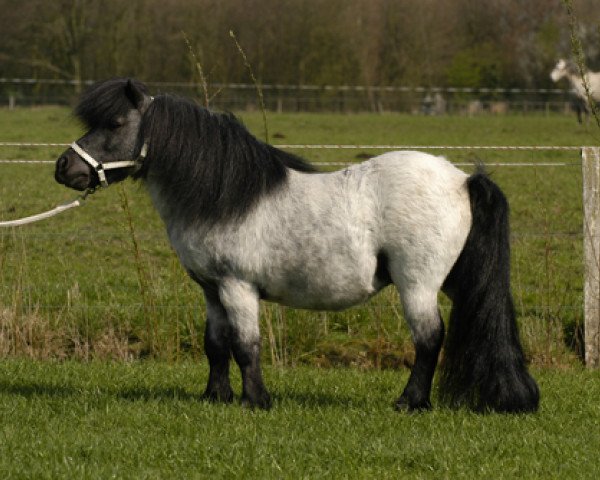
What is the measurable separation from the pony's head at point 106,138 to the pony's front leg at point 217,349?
36.2 inches

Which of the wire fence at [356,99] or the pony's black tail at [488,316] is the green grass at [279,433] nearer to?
the pony's black tail at [488,316]

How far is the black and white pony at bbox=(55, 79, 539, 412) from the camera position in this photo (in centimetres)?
599

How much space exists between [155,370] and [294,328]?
1.46 m

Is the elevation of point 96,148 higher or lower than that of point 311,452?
higher

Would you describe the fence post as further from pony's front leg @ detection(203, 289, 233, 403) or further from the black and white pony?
pony's front leg @ detection(203, 289, 233, 403)

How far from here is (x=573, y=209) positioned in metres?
15.6

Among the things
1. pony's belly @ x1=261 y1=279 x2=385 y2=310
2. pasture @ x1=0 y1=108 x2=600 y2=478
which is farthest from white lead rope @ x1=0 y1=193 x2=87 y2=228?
pony's belly @ x1=261 y1=279 x2=385 y2=310

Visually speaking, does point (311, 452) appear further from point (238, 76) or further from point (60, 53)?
point (60, 53)

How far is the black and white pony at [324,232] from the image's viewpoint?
19.7 ft

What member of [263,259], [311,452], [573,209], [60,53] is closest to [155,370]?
[263,259]

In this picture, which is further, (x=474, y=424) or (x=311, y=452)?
(x=474, y=424)

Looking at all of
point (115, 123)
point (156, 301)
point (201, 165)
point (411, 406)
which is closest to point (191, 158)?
point (201, 165)

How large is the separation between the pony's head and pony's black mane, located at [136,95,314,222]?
0.07 m

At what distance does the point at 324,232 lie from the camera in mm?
6016
